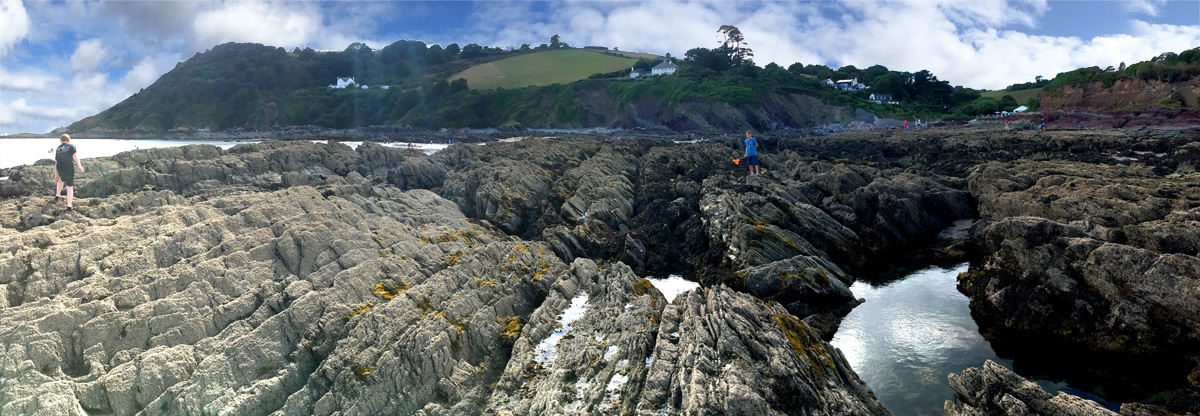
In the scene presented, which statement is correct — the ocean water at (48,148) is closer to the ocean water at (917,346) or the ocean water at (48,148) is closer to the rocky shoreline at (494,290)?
the rocky shoreline at (494,290)

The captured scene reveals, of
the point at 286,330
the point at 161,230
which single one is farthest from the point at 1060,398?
the point at 161,230

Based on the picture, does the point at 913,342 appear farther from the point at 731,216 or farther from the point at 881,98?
the point at 881,98

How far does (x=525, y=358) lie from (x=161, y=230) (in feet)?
36.2

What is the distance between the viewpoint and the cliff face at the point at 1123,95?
67188 mm

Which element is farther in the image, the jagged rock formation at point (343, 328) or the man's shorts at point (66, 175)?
the man's shorts at point (66, 175)

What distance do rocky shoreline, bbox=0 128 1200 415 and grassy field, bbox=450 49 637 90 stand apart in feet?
382

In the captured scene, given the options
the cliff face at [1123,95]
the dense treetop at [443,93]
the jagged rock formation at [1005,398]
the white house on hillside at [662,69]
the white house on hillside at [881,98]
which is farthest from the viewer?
the white house on hillside at [662,69]

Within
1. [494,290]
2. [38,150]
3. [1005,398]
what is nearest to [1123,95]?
[1005,398]

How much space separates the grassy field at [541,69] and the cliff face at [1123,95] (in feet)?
315

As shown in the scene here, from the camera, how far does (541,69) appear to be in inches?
5920

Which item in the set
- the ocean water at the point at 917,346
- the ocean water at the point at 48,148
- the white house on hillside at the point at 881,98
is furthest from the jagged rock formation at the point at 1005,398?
the white house on hillside at the point at 881,98

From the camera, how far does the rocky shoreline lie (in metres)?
10.1

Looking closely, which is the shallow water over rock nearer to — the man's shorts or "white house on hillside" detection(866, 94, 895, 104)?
the man's shorts

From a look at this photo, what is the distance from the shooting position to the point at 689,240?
24.6 metres
